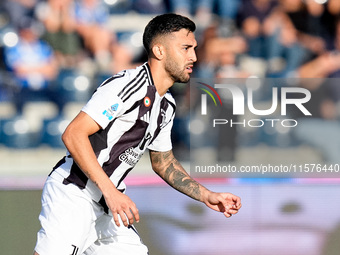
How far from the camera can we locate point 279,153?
4.89 metres

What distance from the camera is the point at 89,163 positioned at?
2844 millimetres

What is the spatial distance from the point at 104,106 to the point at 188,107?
197cm

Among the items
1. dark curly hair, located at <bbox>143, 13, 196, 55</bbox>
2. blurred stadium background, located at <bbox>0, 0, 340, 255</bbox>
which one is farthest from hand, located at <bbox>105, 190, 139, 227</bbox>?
blurred stadium background, located at <bbox>0, 0, 340, 255</bbox>

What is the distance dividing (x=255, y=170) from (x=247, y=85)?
63 cm

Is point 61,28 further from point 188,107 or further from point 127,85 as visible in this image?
point 127,85

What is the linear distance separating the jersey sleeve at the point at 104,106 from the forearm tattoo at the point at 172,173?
0.58m

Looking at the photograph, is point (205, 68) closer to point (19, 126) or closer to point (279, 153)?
point (279, 153)

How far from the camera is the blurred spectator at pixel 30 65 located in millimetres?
4957

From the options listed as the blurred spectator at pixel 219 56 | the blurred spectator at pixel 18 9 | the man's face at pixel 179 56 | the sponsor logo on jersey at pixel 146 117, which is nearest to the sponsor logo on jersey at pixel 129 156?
the sponsor logo on jersey at pixel 146 117

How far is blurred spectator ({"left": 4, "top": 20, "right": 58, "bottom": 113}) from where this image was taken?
16.3 feet

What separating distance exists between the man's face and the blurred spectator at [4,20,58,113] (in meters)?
1.88

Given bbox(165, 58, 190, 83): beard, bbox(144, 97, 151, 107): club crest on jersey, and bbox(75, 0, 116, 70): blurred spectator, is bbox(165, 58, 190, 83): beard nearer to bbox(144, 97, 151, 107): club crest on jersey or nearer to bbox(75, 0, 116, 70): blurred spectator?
bbox(144, 97, 151, 107): club crest on jersey

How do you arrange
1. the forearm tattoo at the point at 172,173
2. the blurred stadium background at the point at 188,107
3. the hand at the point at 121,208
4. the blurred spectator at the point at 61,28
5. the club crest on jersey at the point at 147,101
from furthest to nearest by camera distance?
the blurred spectator at the point at 61,28, the blurred stadium background at the point at 188,107, the forearm tattoo at the point at 172,173, the club crest on jersey at the point at 147,101, the hand at the point at 121,208

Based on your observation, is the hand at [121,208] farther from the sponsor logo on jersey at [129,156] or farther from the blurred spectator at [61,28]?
the blurred spectator at [61,28]
